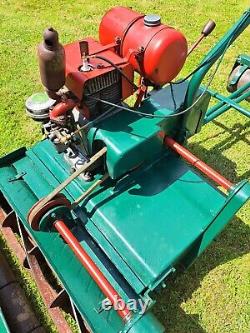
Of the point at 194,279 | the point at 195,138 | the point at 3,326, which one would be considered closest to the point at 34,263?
the point at 3,326

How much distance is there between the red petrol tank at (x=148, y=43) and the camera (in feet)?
7.99

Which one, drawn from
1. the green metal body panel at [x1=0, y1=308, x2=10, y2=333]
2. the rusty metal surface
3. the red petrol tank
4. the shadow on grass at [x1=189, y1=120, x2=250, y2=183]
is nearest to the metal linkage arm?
the red petrol tank

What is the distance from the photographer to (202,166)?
Result: 254 centimetres

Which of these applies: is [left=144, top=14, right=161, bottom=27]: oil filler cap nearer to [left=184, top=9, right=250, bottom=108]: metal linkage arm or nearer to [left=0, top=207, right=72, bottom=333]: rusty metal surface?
[left=184, top=9, right=250, bottom=108]: metal linkage arm

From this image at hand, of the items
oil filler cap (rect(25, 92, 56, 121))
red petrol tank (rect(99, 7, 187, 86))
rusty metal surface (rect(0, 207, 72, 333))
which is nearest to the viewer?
red petrol tank (rect(99, 7, 187, 86))

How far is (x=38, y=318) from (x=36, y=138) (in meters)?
1.95

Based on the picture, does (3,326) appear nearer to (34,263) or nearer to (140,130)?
(34,263)

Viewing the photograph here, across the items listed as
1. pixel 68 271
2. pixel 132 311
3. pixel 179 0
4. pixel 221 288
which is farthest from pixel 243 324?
pixel 179 0

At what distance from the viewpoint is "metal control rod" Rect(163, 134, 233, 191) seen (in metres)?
2.46

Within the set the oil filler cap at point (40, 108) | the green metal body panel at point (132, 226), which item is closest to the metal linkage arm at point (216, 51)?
the green metal body panel at point (132, 226)

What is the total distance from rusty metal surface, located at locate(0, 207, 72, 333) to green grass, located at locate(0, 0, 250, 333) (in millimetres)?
232

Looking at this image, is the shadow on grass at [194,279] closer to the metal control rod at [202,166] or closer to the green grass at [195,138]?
the green grass at [195,138]

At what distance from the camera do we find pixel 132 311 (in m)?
2.39

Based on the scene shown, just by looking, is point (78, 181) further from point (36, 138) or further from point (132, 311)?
point (36, 138)
